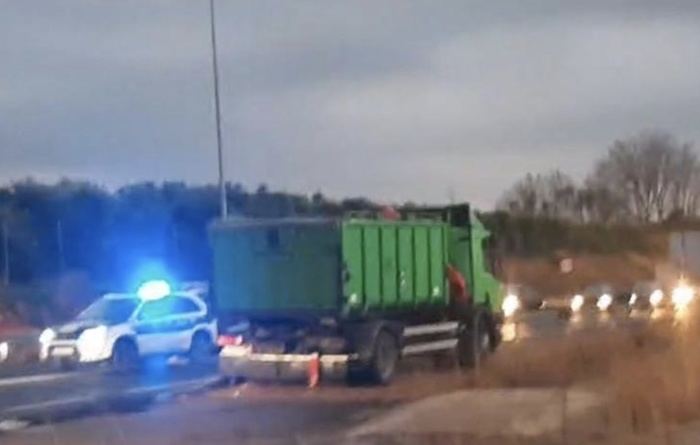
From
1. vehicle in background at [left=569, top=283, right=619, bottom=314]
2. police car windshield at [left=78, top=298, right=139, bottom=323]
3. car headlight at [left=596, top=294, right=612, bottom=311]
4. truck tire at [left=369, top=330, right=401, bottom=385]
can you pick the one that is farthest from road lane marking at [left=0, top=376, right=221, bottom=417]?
car headlight at [left=596, top=294, right=612, bottom=311]

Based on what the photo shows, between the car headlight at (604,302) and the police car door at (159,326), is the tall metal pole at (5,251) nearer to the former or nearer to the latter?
the car headlight at (604,302)

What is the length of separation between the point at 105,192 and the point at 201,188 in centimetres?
428

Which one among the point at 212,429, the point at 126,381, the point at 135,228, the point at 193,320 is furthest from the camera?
the point at 135,228

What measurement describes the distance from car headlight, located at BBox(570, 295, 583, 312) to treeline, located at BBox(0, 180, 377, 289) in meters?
10.2

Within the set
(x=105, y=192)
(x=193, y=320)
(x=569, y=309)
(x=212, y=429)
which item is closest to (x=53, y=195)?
(x=105, y=192)

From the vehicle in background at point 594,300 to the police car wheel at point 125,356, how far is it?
109ft

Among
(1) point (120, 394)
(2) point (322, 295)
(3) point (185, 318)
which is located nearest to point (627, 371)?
(2) point (322, 295)

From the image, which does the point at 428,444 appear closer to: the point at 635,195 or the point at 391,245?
the point at 391,245

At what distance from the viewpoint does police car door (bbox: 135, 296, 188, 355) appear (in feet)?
128

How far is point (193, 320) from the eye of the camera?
40.7m

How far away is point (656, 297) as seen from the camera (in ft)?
236

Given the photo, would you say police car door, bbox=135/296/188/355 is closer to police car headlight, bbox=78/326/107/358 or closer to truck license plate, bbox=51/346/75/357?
police car headlight, bbox=78/326/107/358

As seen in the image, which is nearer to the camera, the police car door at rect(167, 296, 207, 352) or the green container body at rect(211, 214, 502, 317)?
the green container body at rect(211, 214, 502, 317)

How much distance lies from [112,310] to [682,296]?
98.5 ft
